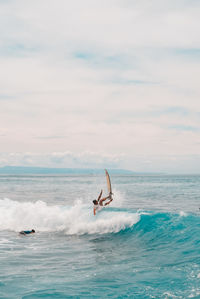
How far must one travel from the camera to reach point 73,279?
11.3 meters

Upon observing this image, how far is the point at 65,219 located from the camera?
82.3ft

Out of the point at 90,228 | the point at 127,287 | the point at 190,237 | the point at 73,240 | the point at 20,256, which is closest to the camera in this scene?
the point at 127,287

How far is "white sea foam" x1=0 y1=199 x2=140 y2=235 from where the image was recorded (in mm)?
22109

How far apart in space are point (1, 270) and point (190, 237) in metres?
11.2

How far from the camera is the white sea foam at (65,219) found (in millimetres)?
22109

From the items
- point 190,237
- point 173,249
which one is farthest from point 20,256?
point 190,237

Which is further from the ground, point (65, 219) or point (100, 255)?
point (65, 219)

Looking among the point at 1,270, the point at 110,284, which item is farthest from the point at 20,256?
the point at 110,284

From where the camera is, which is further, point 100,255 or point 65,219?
point 65,219

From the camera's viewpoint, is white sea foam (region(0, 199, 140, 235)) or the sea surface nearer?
the sea surface

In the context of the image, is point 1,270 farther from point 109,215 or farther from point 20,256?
point 109,215

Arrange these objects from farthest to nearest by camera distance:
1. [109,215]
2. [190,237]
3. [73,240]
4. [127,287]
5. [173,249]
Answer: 1. [109,215]
2. [73,240]
3. [190,237]
4. [173,249]
5. [127,287]

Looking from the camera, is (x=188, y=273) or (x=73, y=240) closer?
(x=188, y=273)

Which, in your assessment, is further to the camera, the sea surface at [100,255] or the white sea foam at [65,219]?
the white sea foam at [65,219]
